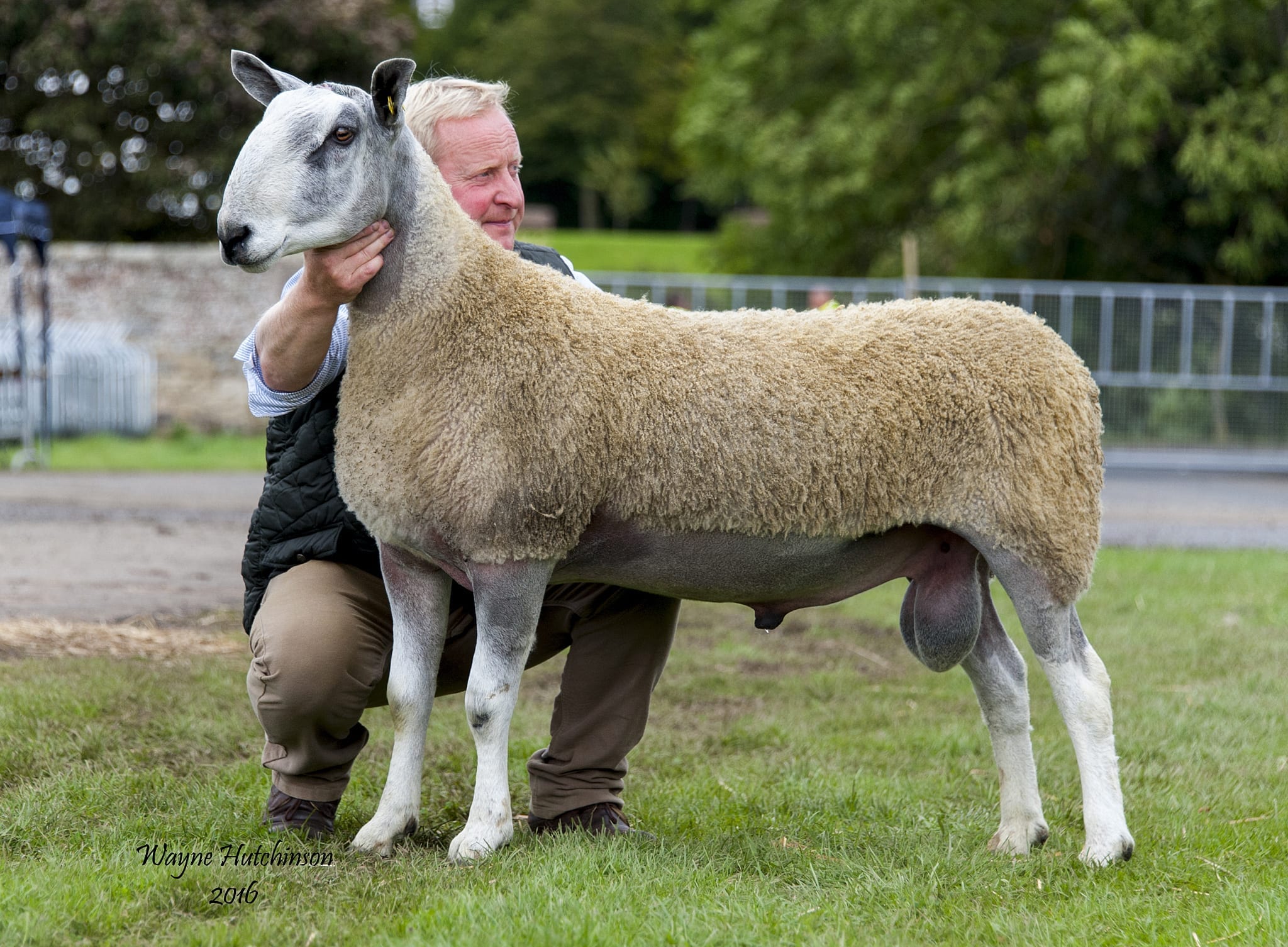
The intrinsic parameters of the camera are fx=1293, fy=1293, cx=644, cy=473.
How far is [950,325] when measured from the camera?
10.9 ft

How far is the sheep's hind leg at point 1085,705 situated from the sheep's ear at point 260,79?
6.91 ft

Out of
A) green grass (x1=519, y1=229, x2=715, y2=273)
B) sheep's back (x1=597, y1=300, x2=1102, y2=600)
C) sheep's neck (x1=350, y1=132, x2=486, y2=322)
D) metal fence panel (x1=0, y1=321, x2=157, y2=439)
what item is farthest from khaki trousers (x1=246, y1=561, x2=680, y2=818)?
green grass (x1=519, y1=229, x2=715, y2=273)

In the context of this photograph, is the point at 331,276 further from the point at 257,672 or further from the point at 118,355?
the point at 118,355

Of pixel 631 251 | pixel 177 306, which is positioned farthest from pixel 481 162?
pixel 631 251

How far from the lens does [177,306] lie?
1809 cm

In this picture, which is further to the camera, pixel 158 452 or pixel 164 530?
pixel 158 452

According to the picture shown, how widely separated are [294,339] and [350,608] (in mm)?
741

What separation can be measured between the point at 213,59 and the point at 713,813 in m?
18.0

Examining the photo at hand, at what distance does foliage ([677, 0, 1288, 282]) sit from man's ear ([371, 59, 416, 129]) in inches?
645

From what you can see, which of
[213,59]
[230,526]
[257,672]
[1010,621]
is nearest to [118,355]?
[213,59]

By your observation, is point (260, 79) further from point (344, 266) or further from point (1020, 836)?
point (1020, 836)

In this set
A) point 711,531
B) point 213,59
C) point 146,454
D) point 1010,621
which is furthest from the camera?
point 213,59

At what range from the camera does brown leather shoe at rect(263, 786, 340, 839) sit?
3467mm

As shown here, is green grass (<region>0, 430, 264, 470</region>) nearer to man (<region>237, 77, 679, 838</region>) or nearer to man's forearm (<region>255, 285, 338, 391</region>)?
man (<region>237, 77, 679, 838</region>)
